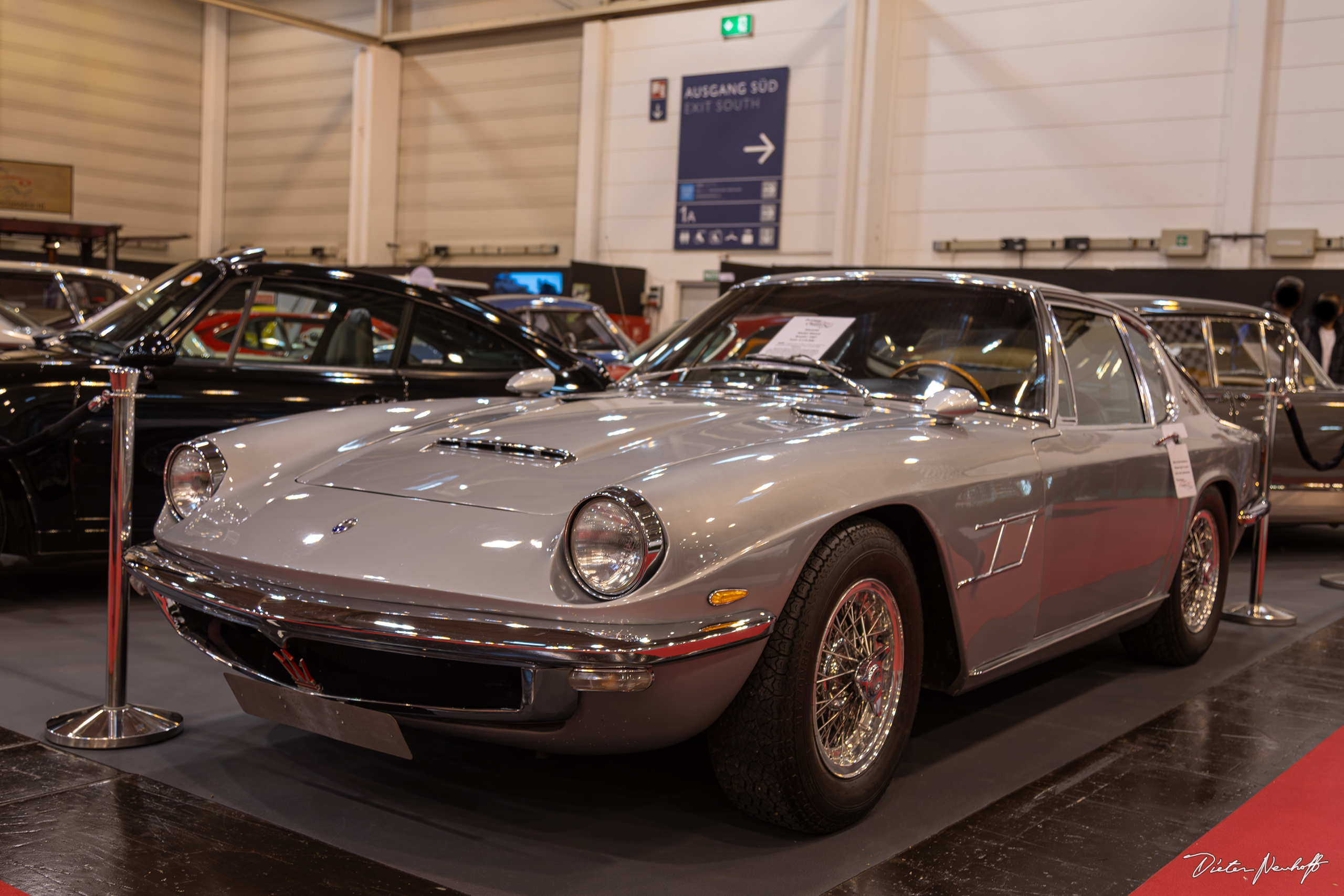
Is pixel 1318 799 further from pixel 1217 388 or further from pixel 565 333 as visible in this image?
pixel 565 333

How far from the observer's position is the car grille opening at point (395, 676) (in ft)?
7.26

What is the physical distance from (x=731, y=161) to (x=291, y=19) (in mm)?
8343

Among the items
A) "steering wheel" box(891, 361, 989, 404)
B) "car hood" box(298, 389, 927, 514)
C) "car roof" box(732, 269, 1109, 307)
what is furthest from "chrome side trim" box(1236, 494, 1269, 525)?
"car hood" box(298, 389, 927, 514)

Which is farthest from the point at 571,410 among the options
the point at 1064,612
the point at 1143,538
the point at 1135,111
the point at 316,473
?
the point at 1135,111

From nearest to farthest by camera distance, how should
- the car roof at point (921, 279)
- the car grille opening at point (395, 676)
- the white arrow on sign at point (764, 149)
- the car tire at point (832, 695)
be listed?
the car grille opening at point (395, 676), the car tire at point (832, 695), the car roof at point (921, 279), the white arrow on sign at point (764, 149)

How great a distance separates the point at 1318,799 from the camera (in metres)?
2.94

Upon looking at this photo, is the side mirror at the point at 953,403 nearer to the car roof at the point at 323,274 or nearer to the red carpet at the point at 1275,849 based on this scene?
the red carpet at the point at 1275,849

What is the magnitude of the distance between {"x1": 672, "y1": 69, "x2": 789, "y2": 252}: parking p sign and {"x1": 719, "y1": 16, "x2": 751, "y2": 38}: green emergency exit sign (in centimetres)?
58

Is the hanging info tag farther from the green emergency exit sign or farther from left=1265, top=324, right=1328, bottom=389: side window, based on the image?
the green emergency exit sign

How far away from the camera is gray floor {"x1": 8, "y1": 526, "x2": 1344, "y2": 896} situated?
7.72 feet

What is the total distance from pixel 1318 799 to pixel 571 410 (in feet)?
7.15

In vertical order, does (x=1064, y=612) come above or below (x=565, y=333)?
below

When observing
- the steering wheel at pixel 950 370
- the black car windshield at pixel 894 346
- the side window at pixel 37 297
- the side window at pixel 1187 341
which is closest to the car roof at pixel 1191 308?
the side window at pixel 1187 341

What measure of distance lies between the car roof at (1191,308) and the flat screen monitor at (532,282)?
11.4m
